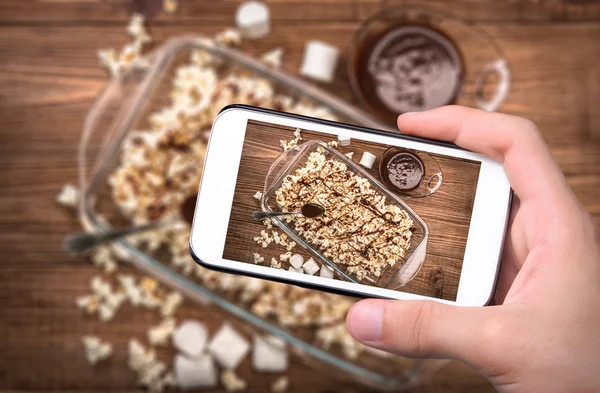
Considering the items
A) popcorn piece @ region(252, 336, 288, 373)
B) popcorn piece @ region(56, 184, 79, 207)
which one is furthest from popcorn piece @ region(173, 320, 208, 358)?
popcorn piece @ region(56, 184, 79, 207)

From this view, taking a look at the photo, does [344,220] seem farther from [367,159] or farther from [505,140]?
[505,140]

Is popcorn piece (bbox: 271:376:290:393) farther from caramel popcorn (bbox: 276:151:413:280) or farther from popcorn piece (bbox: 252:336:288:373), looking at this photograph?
caramel popcorn (bbox: 276:151:413:280)

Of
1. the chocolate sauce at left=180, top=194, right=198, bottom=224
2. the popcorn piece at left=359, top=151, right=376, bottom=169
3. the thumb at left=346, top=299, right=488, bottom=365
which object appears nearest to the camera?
the thumb at left=346, top=299, right=488, bottom=365

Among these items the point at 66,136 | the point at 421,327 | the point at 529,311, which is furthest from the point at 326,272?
the point at 66,136

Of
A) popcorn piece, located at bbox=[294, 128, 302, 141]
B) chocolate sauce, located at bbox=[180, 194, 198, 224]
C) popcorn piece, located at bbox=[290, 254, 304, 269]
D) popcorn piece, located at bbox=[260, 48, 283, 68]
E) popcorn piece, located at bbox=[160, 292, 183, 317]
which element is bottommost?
popcorn piece, located at bbox=[160, 292, 183, 317]

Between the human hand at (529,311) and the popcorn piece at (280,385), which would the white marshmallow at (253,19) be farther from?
the popcorn piece at (280,385)

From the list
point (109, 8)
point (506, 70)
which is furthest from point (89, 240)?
point (506, 70)

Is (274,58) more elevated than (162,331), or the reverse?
(274,58)
